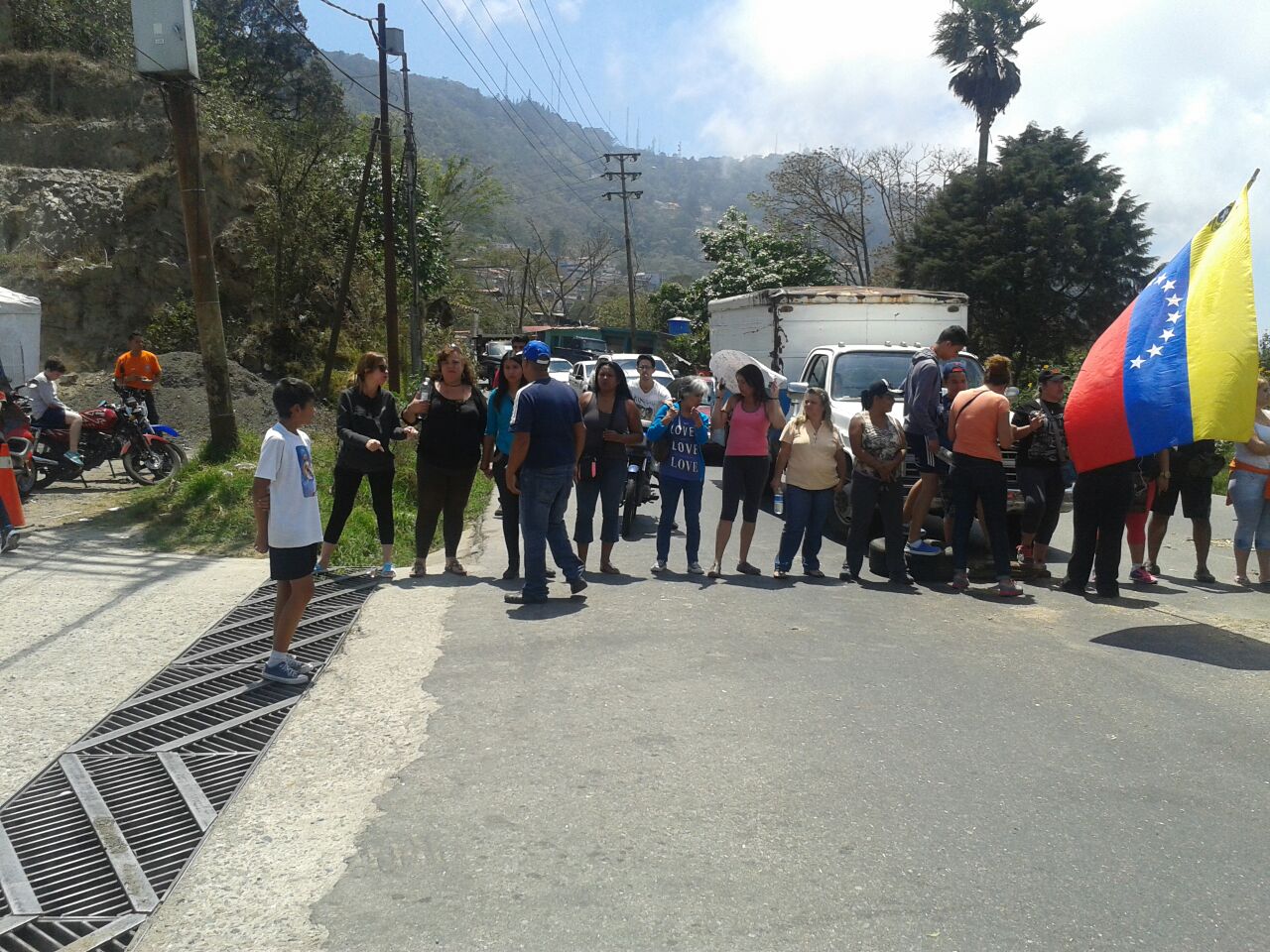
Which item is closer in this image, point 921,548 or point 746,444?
point 746,444

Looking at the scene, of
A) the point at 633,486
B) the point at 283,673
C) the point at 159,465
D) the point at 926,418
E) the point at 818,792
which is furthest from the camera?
the point at 159,465

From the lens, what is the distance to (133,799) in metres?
4.53

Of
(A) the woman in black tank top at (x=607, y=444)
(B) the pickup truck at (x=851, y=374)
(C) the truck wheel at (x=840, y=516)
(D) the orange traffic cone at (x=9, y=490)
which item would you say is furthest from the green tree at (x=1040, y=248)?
(D) the orange traffic cone at (x=9, y=490)

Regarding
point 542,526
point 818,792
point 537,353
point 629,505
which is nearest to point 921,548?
point 629,505

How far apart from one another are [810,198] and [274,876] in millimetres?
45013

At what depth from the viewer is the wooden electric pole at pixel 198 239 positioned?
38.0ft

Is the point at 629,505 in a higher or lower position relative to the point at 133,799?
higher

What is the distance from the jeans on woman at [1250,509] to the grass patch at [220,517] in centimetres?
685

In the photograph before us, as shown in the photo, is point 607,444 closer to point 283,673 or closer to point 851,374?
point 283,673

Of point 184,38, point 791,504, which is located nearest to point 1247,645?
point 791,504

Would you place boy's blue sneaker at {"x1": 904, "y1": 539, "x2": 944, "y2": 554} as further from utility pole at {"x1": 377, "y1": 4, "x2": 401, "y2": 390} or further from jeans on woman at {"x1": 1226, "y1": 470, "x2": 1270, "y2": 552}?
utility pole at {"x1": 377, "y1": 4, "x2": 401, "y2": 390}

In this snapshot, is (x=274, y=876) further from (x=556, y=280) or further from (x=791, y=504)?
(x=556, y=280)

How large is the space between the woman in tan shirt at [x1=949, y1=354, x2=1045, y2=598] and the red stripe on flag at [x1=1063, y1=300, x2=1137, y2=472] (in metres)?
0.57

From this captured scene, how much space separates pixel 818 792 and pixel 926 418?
17.8 ft
